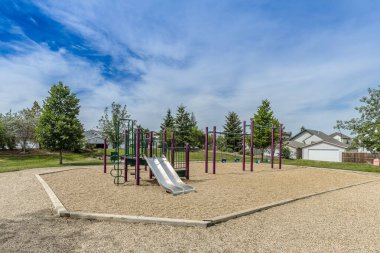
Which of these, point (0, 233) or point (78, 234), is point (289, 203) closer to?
point (78, 234)

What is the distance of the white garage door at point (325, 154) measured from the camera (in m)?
38.7

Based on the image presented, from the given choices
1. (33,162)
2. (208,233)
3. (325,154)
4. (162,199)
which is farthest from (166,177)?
(325,154)

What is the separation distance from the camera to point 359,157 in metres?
33.4

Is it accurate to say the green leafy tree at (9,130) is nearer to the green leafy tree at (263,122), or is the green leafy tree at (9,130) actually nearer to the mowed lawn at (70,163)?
the mowed lawn at (70,163)

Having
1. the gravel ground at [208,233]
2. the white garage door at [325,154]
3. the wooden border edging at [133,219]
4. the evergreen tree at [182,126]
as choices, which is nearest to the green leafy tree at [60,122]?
the gravel ground at [208,233]

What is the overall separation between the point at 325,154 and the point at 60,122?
126ft

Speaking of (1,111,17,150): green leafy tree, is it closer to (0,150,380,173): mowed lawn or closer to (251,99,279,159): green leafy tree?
(0,150,380,173): mowed lawn

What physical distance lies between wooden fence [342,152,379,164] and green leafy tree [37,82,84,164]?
3348 centimetres

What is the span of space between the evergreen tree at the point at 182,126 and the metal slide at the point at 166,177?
35.6 metres

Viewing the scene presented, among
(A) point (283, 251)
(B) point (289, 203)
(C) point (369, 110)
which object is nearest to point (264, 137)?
(C) point (369, 110)

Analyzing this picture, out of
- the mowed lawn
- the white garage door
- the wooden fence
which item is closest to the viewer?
the mowed lawn

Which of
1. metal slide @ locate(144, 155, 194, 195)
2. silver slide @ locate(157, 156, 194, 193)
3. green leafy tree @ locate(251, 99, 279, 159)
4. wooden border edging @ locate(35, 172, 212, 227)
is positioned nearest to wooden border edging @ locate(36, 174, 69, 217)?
wooden border edging @ locate(35, 172, 212, 227)

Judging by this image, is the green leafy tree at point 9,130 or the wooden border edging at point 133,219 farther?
the green leafy tree at point 9,130

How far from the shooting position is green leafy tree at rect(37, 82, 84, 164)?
18.3 metres
